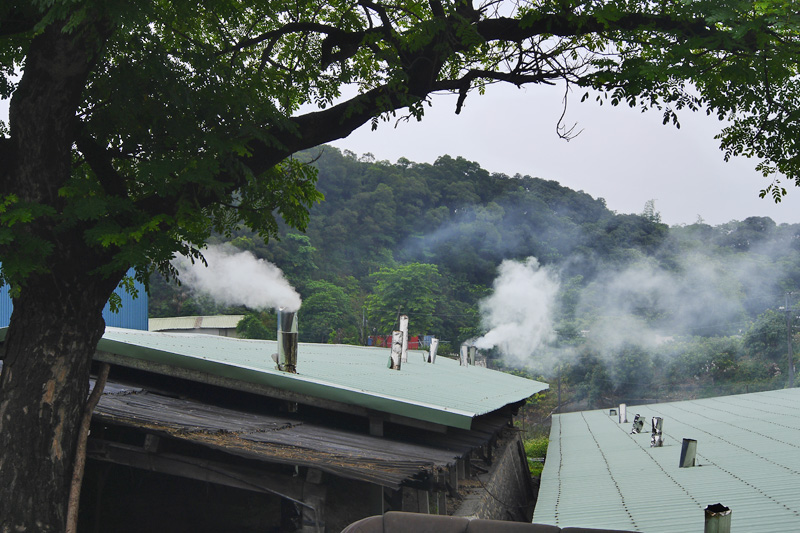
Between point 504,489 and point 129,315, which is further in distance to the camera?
point 129,315

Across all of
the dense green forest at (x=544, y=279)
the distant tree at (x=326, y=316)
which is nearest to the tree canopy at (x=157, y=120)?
the dense green forest at (x=544, y=279)

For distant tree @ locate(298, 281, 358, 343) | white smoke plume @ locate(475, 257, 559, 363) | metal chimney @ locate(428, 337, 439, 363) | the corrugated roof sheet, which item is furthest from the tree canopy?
distant tree @ locate(298, 281, 358, 343)

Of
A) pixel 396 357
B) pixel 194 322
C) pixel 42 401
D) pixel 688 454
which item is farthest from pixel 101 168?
pixel 194 322

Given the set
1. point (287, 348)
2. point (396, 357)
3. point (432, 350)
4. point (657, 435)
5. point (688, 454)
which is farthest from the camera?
point (432, 350)

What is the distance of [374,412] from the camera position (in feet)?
27.1

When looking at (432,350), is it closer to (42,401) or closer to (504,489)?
(504,489)

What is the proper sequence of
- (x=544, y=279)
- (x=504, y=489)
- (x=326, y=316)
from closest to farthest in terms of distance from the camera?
1. (x=504, y=489)
2. (x=326, y=316)
3. (x=544, y=279)

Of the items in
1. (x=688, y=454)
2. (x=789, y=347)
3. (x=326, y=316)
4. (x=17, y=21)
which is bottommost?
(x=326, y=316)

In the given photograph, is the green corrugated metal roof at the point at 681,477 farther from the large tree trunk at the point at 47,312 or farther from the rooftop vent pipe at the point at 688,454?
the large tree trunk at the point at 47,312

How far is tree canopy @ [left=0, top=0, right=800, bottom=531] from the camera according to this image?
5949mm

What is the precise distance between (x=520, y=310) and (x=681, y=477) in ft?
170

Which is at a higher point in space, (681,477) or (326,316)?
(681,477)

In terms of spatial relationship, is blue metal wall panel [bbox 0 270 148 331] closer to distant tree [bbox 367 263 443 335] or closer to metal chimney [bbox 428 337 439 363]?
metal chimney [bbox 428 337 439 363]

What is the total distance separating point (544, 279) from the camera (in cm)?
6431
